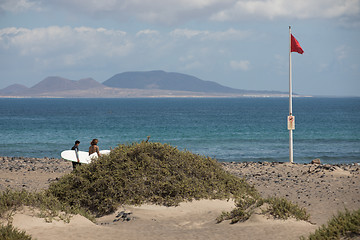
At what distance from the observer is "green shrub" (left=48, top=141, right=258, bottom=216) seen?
1278cm

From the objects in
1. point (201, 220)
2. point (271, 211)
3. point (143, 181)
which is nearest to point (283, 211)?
point (271, 211)

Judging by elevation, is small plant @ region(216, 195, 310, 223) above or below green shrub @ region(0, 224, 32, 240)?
below

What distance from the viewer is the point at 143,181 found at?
42.9ft

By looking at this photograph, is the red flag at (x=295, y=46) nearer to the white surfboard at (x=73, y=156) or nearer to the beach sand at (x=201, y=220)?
the beach sand at (x=201, y=220)

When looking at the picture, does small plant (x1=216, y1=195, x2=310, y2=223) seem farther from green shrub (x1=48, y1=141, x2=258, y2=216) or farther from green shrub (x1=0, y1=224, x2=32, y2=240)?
green shrub (x1=0, y1=224, x2=32, y2=240)

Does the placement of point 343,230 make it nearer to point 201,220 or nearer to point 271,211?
point 271,211

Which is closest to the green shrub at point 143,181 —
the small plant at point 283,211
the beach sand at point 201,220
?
the beach sand at point 201,220

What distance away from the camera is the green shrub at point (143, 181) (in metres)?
12.8

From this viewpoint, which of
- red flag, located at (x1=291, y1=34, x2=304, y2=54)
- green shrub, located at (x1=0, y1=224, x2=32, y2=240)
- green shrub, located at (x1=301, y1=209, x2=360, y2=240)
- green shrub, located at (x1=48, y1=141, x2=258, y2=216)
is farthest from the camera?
red flag, located at (x1=291, y1=34, x2=304, y2=54)

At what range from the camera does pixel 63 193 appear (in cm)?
1313

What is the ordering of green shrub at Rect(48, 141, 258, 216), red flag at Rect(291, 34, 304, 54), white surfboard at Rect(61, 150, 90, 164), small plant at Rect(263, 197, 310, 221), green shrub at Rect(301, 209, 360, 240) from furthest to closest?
red flag at Rect(291, 34, 304, 54) → white surfboard at Rect(61, 150, 90, 164) → green shrub at Rect(48, 141, 258, 216) → small plant at Rect(263, 197, 310, 221) → green shrub at Rect(301, 209, 360, 240)

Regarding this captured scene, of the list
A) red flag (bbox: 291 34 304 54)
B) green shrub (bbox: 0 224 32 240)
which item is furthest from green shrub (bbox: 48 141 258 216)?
red flag (bbox: 291 34 304 54)

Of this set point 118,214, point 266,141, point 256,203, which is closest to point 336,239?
point 256,203

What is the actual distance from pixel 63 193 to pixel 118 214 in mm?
2018
